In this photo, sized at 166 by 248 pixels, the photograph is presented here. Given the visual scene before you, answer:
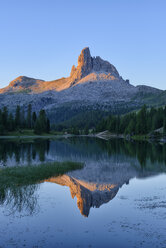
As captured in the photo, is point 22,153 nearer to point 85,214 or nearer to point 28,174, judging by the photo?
point 28,174

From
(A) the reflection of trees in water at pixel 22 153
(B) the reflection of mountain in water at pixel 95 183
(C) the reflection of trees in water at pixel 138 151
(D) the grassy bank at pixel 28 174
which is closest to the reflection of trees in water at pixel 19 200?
(D) the grassy bank at pixel 28 174

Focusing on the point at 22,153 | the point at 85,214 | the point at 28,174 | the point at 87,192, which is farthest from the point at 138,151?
the point at 85,214

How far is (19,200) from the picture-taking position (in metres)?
25.4

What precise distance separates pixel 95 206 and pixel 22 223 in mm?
7866

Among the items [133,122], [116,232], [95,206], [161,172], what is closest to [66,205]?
[95,206]

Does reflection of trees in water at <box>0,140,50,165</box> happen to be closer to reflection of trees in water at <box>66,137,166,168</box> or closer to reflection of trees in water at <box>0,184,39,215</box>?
reflection of trees in water at <box>66,137,166,168</box>

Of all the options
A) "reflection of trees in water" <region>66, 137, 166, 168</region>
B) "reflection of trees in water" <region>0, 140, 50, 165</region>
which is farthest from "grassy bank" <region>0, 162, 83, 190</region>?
"reflection of trees in water" <region>66, 137, 166, 168</region>

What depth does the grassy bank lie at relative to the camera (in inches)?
1266

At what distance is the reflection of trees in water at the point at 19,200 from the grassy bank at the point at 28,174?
1.90 metres

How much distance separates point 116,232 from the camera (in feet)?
60.3

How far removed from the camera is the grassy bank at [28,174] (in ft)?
105

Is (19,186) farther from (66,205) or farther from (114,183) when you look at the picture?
(114,183)

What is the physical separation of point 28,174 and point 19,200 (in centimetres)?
1198

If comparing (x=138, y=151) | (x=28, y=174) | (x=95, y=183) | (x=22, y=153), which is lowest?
(x=95, y=183)
